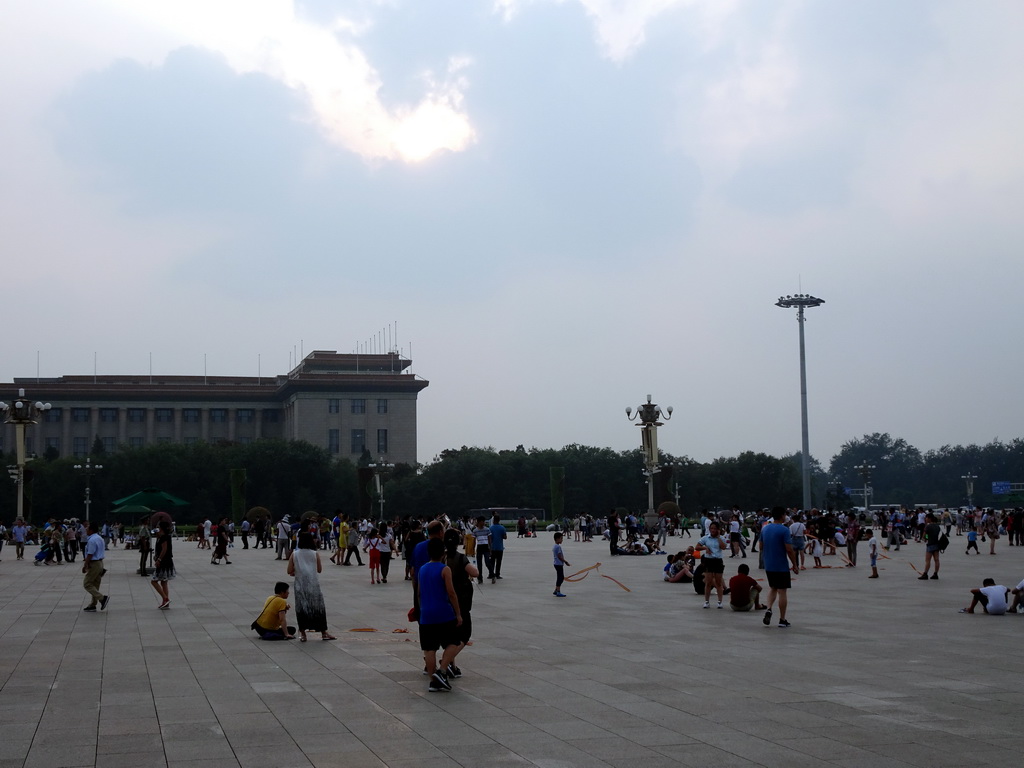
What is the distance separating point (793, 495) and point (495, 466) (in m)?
28.2

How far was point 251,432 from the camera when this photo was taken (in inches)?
4897

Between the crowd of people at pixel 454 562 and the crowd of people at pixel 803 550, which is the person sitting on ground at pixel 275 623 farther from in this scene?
the crowd of people at pixel 803 550

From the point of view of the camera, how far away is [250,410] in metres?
125

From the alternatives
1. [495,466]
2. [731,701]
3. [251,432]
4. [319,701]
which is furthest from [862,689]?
[251,432]

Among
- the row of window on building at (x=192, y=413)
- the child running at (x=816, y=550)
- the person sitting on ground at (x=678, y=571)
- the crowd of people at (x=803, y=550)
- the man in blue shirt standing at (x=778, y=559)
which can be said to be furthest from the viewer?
the row of window on building at (x=192, y=413)

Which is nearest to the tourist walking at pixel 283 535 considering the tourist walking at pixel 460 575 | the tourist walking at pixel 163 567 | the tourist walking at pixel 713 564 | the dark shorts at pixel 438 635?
the tourist walking at pixel 163 567

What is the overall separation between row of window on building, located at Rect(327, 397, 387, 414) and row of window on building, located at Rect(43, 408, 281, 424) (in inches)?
448

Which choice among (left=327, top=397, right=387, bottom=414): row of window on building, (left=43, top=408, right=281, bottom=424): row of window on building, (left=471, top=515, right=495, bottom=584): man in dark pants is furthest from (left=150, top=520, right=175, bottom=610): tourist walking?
(left=43, top=408, right=281, bottom=424): row of window on building

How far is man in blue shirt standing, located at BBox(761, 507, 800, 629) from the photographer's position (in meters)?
14.4

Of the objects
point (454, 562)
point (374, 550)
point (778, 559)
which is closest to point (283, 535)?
point (374, 550)

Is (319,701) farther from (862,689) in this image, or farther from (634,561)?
(634,561)

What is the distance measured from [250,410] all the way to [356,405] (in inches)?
604

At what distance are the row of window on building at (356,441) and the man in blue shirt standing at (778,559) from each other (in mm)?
103723

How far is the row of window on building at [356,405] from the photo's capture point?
384 feet
